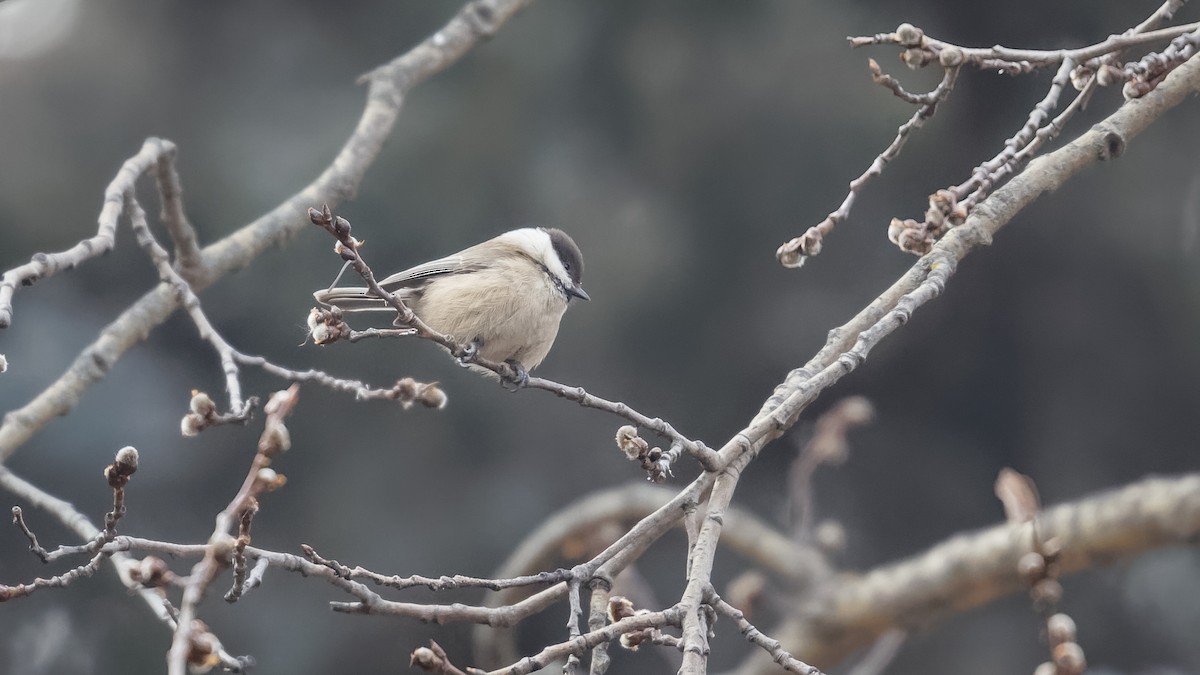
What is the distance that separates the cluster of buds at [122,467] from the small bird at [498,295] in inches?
53.9

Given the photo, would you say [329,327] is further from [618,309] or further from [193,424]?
[618,309]

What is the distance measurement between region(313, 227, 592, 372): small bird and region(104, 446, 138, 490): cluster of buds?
1370mm

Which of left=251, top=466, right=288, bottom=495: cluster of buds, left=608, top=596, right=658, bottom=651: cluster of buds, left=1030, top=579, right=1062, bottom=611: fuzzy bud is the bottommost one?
left=1030, top=579, right=1062, bottom=611: fuzzy bud

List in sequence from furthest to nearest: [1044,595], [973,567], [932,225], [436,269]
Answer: [973,567] → [436,269] → [932,225] → [1044,595]

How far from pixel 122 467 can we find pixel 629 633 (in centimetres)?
85

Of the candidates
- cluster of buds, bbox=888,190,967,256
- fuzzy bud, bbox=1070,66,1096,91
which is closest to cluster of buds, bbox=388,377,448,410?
cluster of buds, bbox=888,190,967,256

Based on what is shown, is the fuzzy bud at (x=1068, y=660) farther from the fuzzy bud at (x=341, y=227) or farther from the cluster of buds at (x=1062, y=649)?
the fuzzy bud at (x=341, y=227)

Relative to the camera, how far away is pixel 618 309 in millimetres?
5379

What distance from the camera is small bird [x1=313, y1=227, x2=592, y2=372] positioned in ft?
11.3

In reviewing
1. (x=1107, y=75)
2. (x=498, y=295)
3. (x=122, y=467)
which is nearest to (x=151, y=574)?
(x=122, y=467)

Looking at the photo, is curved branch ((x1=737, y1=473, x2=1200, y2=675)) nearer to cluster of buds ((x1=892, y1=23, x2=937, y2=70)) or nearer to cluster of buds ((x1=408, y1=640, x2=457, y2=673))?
cluster of buds ((x1=892, y1=23, x2=937, y2=70))

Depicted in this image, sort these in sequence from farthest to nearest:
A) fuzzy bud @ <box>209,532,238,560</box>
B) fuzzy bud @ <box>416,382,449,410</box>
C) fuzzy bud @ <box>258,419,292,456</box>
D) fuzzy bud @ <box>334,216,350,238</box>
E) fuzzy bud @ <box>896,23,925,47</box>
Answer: fuzzy bud @ <box>416,382,449,410</box> → fuzzy bud @ <box>896,23,925,47</box> → fuzzy bud @ <box>334,216,350,238</box> → fuzzy bud @ <box>258,419,292,456</box> → fuzzy bud @ <box>209,532,238,560</box>

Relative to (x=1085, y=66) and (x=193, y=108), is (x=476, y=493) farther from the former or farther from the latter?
(x=1085, y=66)

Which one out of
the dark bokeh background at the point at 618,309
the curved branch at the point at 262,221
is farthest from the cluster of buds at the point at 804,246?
the dark bokeh background at the point at 618,309
